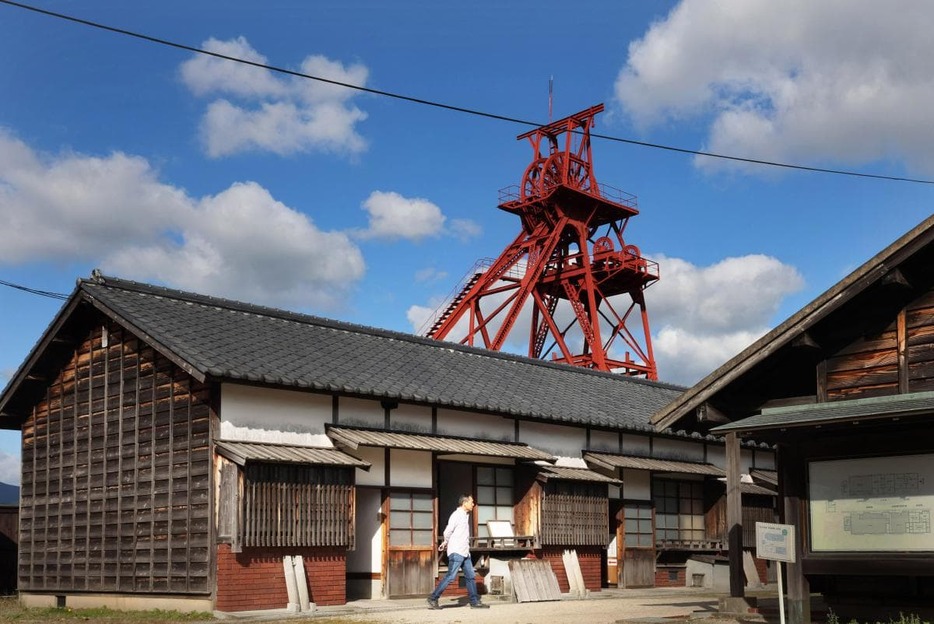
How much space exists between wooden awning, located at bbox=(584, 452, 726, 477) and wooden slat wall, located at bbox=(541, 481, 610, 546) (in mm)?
539

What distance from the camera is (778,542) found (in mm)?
11375

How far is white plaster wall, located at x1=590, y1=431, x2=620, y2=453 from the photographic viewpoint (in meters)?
23.4

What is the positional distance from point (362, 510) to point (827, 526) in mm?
8669

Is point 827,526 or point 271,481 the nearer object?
point 827,526

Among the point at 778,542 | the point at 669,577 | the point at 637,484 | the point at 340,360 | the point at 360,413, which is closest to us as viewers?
the point at 778,542

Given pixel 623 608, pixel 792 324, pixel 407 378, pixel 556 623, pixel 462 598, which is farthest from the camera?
pixel 407 378

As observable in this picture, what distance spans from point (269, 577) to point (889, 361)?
31.5 ft

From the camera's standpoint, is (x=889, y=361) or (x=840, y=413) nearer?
(x=840, y=413)

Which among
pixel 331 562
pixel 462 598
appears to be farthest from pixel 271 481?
pixel 462 598

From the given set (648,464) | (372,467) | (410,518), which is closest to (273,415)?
(372,467)

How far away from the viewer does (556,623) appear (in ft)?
44.6

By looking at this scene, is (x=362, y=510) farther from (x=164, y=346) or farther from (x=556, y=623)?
(x=556, y=623)

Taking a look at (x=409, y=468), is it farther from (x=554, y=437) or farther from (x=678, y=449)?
(x=678, y=449)

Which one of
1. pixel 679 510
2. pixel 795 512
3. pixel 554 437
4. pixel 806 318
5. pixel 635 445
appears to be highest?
pixel 806 318
